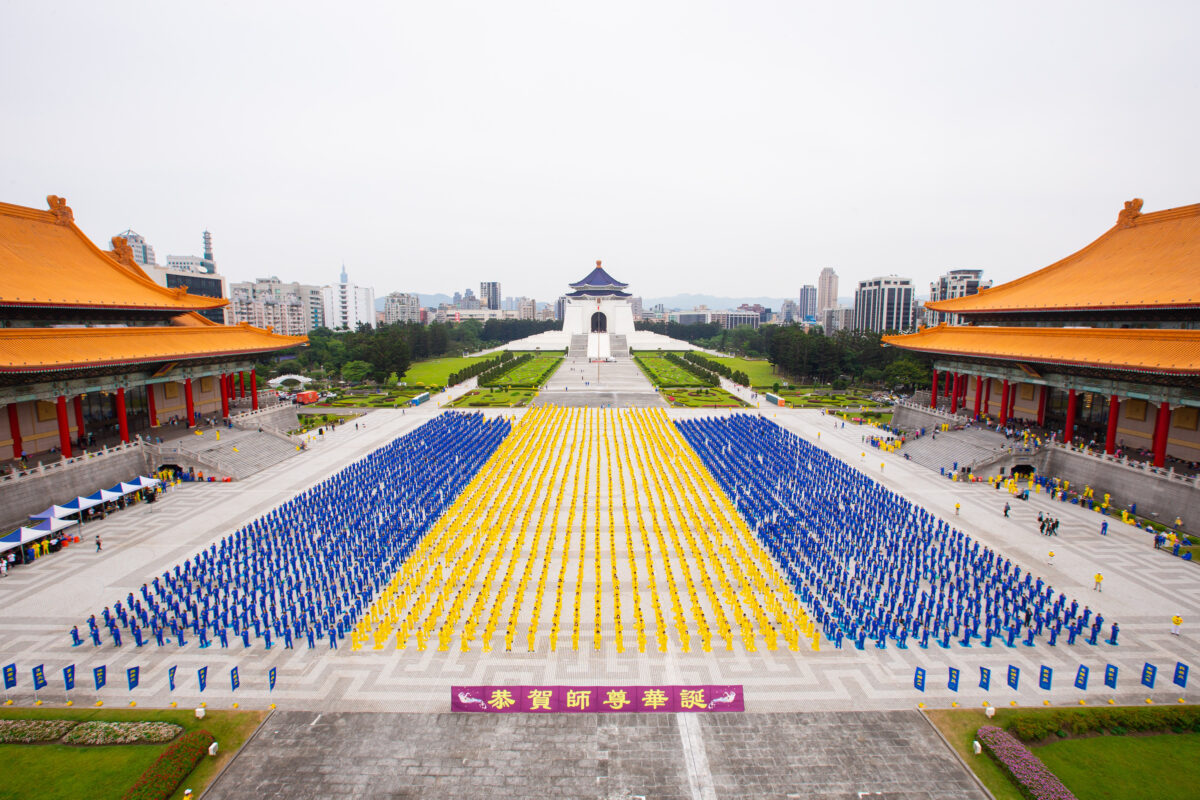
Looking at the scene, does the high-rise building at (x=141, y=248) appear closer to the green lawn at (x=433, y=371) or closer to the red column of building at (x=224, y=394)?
the green lawn at (x=433, y=371)

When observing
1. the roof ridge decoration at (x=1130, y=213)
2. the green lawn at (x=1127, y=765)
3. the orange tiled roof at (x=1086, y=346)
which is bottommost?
the green lawn at (x=1127, y=765)

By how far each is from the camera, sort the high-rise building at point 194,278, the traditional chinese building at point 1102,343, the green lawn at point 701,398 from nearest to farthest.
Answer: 1. the traditional chinese building at point 1102,343
2. the green lawn at point 701,398
3. the high-rise building at point 194,278

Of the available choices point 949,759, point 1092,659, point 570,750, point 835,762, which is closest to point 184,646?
point 570,750

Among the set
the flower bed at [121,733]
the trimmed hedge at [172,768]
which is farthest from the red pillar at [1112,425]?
the flower bed at [121,733]

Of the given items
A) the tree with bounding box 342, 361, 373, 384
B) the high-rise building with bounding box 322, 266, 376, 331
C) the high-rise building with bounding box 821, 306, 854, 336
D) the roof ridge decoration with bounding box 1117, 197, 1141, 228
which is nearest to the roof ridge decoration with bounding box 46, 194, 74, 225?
the tree with bounding box 342, 361, 373, 384

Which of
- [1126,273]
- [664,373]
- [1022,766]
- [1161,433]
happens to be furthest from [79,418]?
[664,373]

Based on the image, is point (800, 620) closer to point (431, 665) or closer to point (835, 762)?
point (835, 762)
